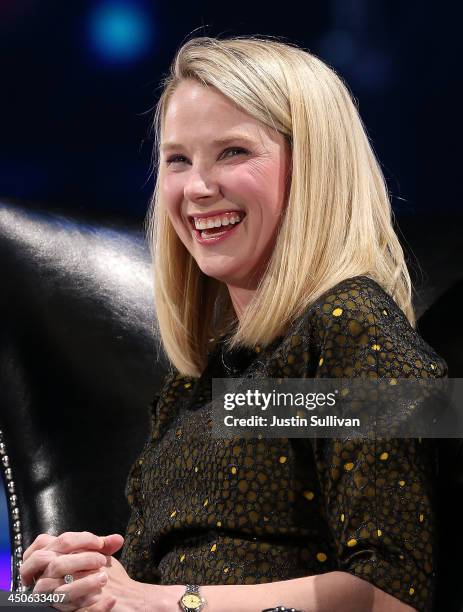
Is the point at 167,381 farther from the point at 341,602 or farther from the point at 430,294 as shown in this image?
the point at 341,602

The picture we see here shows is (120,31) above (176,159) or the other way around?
above

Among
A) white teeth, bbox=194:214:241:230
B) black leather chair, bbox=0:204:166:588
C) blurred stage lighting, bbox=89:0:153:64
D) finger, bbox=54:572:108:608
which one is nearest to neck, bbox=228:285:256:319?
white teeth, bbox=194:214:241:230

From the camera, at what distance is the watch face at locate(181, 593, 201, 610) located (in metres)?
1.23

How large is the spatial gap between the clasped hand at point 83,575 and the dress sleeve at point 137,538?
193 mm

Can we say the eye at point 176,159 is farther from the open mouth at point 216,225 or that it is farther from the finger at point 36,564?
the finger at point 36,564

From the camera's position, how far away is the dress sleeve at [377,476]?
1198mm

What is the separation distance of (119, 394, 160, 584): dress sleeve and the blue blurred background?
1.91ft

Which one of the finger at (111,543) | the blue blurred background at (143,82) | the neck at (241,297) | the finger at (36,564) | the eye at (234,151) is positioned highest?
the blue blurred background at (143,82)

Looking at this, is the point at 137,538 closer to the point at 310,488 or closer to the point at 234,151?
the point at 310,488

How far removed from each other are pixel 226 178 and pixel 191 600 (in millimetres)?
560

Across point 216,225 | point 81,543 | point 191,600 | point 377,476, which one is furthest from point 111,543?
point 216,225

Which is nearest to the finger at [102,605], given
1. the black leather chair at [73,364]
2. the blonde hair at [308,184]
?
the blonde hair at [308,184]

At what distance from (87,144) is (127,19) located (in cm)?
29

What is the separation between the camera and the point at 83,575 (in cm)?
127
